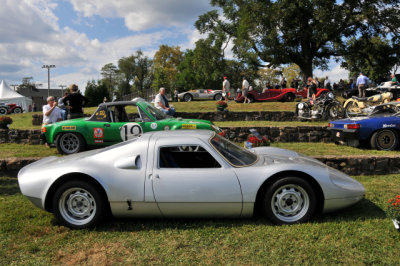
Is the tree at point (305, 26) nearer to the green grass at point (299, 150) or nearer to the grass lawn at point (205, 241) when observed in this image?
the green grass at point (299, 150)

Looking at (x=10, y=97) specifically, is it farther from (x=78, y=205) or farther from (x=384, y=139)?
(x=384, y=139)

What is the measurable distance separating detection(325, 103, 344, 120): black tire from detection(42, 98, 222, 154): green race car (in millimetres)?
6746

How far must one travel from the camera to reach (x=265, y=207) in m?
3.55

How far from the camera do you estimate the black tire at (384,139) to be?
7820 millimetres

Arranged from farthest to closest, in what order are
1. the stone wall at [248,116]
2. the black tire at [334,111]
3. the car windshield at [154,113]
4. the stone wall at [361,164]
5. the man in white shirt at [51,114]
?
the stone wall at [248,116], the black tire at [334,111], the man in white shirt at [51,114], the car windshield at [154,113], the stone wall at [361,164]

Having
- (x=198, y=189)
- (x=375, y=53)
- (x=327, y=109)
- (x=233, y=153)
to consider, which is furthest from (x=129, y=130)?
(x=375, y=53)

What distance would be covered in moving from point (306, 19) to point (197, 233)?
22.2m

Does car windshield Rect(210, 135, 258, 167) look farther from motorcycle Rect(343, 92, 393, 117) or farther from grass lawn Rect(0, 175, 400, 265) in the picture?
motorcycle Rect(343, 92, 393, 117)

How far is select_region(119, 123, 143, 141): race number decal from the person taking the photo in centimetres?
734

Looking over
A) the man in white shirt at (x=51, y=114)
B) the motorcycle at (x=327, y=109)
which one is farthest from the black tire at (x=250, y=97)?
the man in white shirt at (x=51, y=114)

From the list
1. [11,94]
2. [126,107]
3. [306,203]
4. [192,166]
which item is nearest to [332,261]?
[306,203]

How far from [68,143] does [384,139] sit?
8284mm

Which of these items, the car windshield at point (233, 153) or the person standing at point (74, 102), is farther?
the person standing at point (74, 102)

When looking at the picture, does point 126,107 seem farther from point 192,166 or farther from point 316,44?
point 316,44
